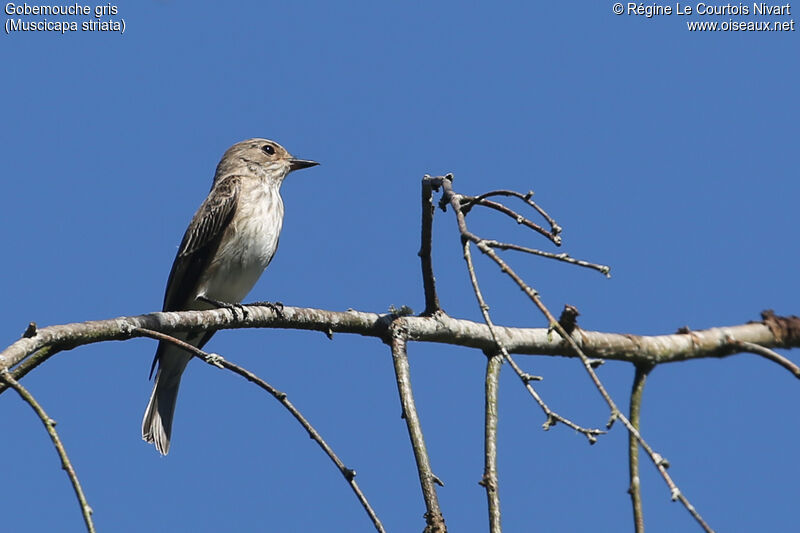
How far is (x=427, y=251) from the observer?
4.59 m

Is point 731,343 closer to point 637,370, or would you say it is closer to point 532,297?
point 637,370

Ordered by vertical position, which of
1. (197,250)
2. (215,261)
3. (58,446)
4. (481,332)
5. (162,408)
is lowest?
(58,446)

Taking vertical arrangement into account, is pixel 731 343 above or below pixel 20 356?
above

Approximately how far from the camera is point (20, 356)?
3057mm

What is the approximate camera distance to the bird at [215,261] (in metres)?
6.99

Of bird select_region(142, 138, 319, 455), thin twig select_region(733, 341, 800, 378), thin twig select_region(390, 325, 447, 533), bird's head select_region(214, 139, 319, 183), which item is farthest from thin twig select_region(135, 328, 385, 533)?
bird's head select_region(214, 139, 319, 183)

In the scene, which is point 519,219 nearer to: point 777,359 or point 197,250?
point 777,359

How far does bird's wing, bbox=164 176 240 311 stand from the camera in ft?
23.0

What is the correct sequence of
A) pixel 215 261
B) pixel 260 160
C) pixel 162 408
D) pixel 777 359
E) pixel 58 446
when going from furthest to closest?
pixel 260 160
pixel 162 408
pixel 215 261
pixel 777 359
pixel 58 446

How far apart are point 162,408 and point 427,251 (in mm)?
3645

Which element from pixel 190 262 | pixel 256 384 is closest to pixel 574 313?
pixel 256 384

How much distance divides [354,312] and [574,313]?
1114 millimetres

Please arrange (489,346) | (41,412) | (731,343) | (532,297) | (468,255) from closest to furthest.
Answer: (41,412)
(532,297)
(468,255)
(731,343)
(489,346)

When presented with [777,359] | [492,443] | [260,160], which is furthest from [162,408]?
[777,359]
